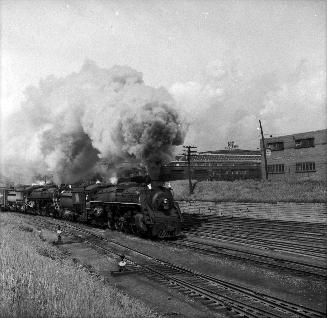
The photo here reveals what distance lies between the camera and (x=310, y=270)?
1125cm

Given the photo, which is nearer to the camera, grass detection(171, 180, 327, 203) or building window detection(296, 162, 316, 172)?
grass detection(171, 180, 327, 203)

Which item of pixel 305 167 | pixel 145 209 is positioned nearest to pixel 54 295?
pixel 145 209

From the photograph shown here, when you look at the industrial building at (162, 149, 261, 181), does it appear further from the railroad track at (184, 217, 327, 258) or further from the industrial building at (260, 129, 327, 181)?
the railroad track at (184, 217, 327, 258)

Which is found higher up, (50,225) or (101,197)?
(101,197)

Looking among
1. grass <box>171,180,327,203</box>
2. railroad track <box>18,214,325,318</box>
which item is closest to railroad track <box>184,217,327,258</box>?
railroad track <box>18,214,325,318</box>

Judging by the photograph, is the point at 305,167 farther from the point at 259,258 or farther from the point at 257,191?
the point at 259,258

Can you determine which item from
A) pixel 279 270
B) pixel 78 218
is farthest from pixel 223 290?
pixel 78 218

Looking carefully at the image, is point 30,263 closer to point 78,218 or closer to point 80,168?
point 78,218

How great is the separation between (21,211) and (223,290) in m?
30.7

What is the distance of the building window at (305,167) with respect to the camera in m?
40.8

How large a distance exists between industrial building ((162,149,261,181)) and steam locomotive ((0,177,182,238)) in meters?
28.7

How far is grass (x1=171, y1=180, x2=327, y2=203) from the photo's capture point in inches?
1186

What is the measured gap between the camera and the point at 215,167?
2367 inches

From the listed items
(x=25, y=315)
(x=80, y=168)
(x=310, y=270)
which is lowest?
(x=310, y=270)
